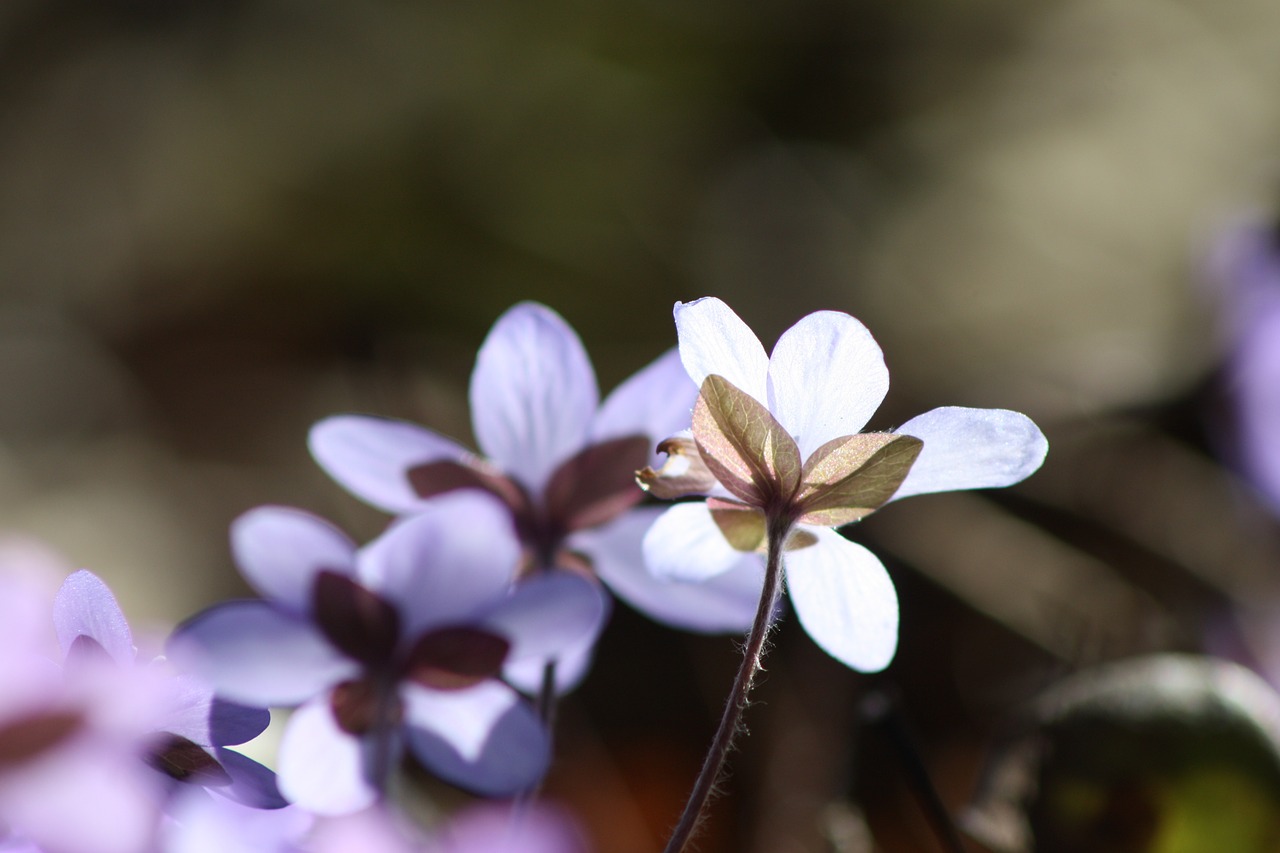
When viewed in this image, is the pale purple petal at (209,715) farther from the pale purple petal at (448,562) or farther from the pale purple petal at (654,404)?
the pale purple petal at (654,404)

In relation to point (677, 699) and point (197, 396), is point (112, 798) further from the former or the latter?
point (197, 396)

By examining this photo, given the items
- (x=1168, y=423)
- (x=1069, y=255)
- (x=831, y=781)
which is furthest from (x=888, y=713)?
(x=1069, y=255)

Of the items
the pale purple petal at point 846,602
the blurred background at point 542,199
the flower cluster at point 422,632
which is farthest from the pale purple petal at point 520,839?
the blurred background at point 542,199

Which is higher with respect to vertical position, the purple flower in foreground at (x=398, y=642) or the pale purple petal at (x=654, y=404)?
the pale purple petal at (x=654, y=404)

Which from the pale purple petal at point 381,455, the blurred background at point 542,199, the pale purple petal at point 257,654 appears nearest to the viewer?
the pale purple petal at point 257,654

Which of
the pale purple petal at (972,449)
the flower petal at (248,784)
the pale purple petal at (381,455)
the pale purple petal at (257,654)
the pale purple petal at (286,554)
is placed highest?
the pale purple petal at (972,449)

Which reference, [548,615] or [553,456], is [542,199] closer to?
[553,456]

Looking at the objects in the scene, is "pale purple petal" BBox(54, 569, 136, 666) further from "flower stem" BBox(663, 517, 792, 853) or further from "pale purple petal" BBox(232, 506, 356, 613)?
"flower stem" BBox(663, 517, 792, 853)
